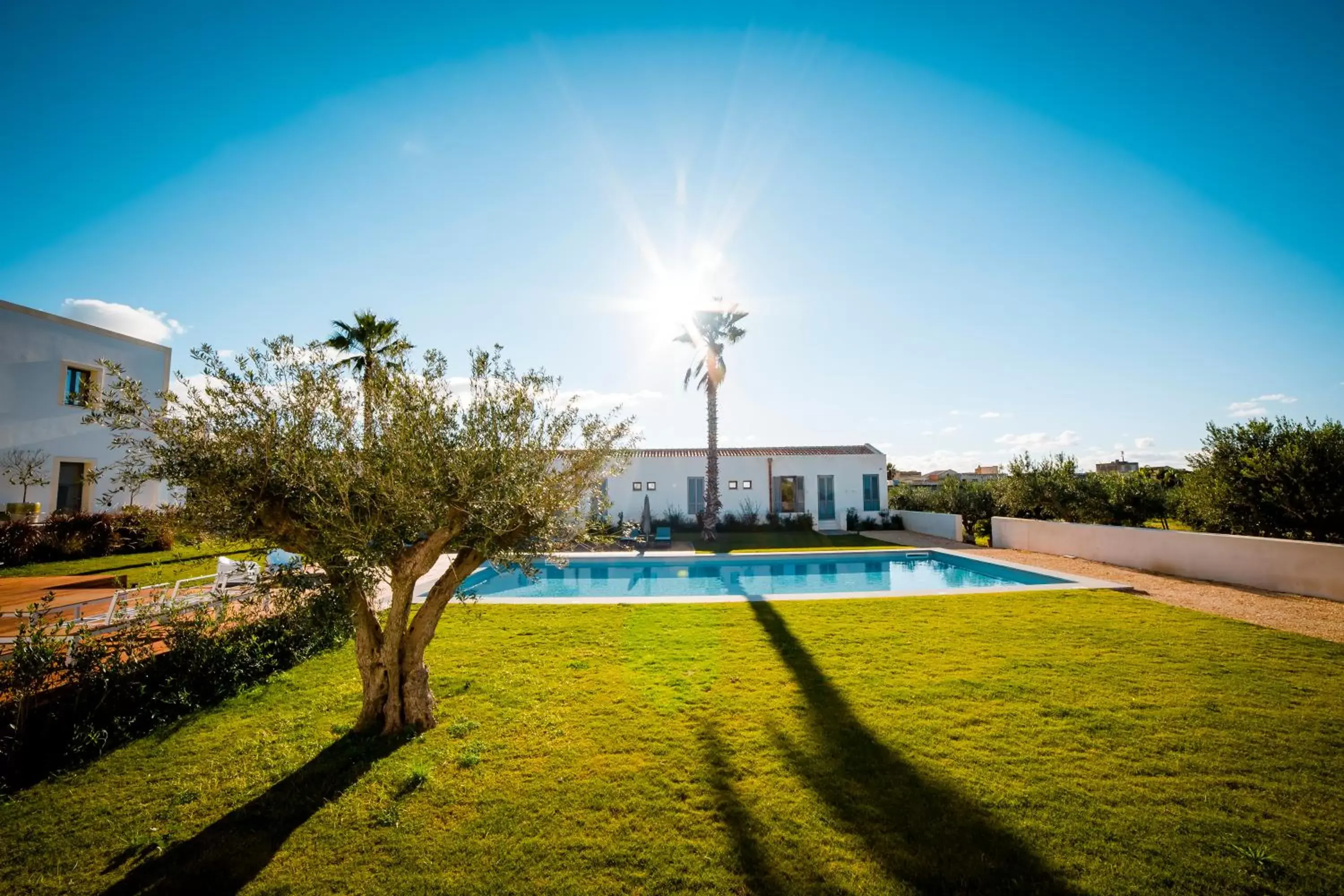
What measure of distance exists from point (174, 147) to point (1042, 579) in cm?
2237

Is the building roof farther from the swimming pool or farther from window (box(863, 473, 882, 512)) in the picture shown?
the swimming pool

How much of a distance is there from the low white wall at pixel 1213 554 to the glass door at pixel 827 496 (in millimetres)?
9750

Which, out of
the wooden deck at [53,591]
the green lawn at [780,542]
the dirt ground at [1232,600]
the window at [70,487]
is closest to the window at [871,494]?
the green lawn at [780,542]

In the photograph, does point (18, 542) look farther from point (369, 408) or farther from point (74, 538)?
point (369, 408)

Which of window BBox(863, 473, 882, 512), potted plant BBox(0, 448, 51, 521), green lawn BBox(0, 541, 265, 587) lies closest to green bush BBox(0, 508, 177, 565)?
green lawn BBox(0, 541, 265, 587)

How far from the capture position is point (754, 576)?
1486 centimetres

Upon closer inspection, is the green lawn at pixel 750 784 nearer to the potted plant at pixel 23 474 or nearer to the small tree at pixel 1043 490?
the small tree at pixel 1043 490

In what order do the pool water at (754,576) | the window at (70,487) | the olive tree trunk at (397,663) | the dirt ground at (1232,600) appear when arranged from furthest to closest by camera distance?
the window at (70,487) → the pool water at (754,576) → the dirt ground at (1232,600) → the olive tree trunk at (397,663)

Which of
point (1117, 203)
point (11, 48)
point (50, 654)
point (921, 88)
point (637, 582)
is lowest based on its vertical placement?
point (637, 582)

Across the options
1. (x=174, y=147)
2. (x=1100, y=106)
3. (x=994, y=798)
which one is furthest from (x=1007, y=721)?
(x=174, y=147)

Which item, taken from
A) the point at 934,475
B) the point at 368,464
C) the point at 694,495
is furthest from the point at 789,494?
the point at 934,475

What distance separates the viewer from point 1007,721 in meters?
5.09

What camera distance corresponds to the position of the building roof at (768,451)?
85.7 feet

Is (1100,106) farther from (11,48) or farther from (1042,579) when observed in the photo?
(11,48)
